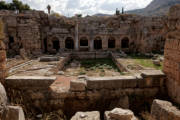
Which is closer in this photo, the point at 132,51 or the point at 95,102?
the point at 95,102

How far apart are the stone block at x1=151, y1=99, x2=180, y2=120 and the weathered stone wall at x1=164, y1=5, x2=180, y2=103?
34.5 inches

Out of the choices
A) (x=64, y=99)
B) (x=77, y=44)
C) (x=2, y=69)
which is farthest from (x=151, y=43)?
(x=2, y=69)

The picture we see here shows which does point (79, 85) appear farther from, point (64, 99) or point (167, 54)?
point (167, 54)

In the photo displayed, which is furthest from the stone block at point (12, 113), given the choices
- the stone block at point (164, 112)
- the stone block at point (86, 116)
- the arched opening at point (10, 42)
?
the arched opening at point (10, 42)

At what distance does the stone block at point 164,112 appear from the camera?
2711mm

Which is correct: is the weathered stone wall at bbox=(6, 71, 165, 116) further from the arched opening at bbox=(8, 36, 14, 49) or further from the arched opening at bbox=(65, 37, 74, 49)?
the arched opening at bbox=(65, 37, 74, 49)

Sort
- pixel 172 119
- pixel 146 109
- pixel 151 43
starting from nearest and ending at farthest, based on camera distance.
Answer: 1. pixel 172 119
2. pixel 146 109
3. pixel 151 43

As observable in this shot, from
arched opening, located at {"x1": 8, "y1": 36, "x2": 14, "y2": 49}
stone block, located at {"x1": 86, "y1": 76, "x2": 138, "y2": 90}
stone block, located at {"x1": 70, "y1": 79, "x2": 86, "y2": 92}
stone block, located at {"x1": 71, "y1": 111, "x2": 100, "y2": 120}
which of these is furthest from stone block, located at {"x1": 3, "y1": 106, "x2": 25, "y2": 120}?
arched opening, located at {"x1": 8, "y1": 36, "x2": 14, "y2": 49}

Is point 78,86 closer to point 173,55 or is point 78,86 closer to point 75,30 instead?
point 173,55

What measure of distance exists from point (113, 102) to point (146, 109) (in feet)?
3.71

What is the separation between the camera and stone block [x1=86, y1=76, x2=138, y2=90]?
4062 mm

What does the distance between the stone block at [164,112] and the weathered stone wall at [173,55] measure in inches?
34.5

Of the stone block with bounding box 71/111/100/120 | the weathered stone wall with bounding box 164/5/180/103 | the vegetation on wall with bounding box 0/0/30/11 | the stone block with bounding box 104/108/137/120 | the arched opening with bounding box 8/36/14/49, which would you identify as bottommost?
the stone block with bounding box 71/111/100/120

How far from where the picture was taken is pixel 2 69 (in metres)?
4.17
